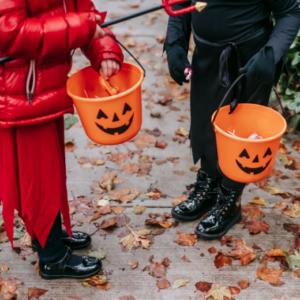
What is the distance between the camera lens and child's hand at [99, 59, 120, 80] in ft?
5.53

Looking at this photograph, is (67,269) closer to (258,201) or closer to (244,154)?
(244,154)

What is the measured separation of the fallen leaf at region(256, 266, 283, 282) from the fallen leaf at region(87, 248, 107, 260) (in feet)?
3.27

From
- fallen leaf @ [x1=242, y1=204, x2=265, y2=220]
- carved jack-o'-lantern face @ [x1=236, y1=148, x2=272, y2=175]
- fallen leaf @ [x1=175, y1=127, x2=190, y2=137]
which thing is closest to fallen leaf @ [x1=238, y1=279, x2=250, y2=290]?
fallen leaf @ [x1=242, y1=204, x2=265, y2=220]

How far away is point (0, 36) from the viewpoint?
4.36 ft

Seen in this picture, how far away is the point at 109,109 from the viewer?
1643 millimetres

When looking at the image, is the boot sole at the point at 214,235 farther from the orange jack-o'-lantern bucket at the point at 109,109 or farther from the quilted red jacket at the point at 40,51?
the quilted red jacket at the point at 40,51

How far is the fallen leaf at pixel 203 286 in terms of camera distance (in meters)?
2.05

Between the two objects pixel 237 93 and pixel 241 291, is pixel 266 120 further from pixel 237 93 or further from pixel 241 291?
pixel 241 291

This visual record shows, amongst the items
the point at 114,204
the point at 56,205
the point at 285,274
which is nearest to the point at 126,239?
the point at 114,204

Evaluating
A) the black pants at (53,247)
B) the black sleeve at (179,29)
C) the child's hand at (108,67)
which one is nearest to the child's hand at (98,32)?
the child's hand at (108,67)

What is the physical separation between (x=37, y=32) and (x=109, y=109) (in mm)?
467

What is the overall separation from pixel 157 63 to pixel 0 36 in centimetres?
367

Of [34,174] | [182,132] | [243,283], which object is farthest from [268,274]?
[182,132]

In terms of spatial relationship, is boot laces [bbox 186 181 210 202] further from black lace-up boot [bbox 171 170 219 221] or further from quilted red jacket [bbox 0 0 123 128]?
quilted red jacket [bbox 0 0 123 128]
